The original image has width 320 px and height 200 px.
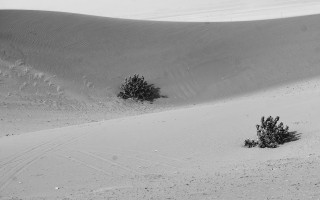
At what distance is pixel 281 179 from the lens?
7691mm

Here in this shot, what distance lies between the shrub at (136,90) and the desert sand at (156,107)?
0.38 metres

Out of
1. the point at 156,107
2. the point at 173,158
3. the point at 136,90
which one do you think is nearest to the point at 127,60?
the point at 136,90

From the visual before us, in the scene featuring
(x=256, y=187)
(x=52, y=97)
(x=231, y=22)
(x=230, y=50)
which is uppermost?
(x=231, y=22)

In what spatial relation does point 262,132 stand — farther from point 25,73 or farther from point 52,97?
point 25,73

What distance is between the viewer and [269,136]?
1162cm

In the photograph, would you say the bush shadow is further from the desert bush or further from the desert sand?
the desert sand

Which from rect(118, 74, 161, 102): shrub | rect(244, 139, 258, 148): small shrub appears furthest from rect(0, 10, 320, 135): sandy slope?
rect(244, 139, 258, 148): small shrub

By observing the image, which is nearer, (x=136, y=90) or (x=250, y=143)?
(x=250, y=143)

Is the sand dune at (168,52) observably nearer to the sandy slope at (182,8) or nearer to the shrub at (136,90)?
the shrub at (136,90)

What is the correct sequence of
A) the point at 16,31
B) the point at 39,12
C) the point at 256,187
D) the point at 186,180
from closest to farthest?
the point at 256,187 < the point at 186,180 < the point at 16,31 < the point at 39,12

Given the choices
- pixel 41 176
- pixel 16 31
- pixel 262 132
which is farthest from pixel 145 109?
pixel 41 176

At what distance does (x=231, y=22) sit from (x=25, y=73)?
11.0 metres

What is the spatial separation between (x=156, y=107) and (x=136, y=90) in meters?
1.14

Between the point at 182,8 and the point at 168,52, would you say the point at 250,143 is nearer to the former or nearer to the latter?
the point at 168,52
